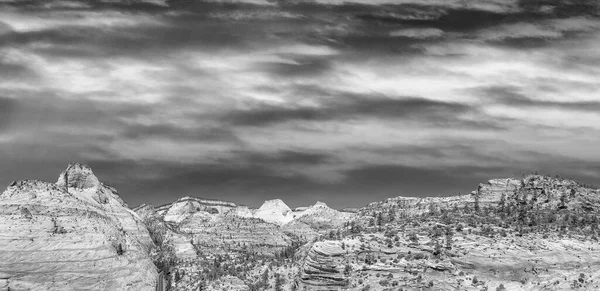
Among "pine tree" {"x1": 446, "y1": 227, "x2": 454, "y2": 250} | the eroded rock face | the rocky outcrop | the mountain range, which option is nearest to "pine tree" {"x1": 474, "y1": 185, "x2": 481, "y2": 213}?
the mountain range

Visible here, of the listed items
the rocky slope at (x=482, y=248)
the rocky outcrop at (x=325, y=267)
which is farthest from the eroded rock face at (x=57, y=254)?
the rocky outcrop at (x=325, y=267)

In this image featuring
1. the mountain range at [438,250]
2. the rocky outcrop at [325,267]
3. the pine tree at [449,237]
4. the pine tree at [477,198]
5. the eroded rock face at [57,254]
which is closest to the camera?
the mountain range at [438,250]

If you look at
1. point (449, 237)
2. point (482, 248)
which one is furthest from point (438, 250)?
point (482, 248)

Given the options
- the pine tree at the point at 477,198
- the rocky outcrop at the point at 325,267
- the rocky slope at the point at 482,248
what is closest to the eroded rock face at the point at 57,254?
the rocky slope at the point at 482,248

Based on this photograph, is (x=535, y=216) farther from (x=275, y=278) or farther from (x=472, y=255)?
Result: (x=275, y=278)

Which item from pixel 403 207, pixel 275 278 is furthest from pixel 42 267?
pixel 403 207

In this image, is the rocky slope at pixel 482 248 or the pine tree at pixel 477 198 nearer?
the rocky slope at pixel 482 248

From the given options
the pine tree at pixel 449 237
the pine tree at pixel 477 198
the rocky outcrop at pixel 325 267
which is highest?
the pine tree at pixel 477 198

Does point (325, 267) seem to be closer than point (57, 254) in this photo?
Yes

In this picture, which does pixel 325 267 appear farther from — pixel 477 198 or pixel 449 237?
pixel 477 198

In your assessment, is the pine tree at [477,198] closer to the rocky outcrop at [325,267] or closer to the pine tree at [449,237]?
the pine tree at [449,237]

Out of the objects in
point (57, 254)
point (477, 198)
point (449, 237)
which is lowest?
point (449, 237)

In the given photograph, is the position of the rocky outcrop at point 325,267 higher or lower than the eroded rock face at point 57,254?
lower

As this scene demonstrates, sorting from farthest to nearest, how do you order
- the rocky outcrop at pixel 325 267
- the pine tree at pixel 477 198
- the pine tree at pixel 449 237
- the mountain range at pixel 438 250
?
1. the pine tree at pixel 477 198
2. the rocky outcrop at pixel 325 267
3. the pine tree at pixel 449 237
4. the mountain range at pixel 438 250
